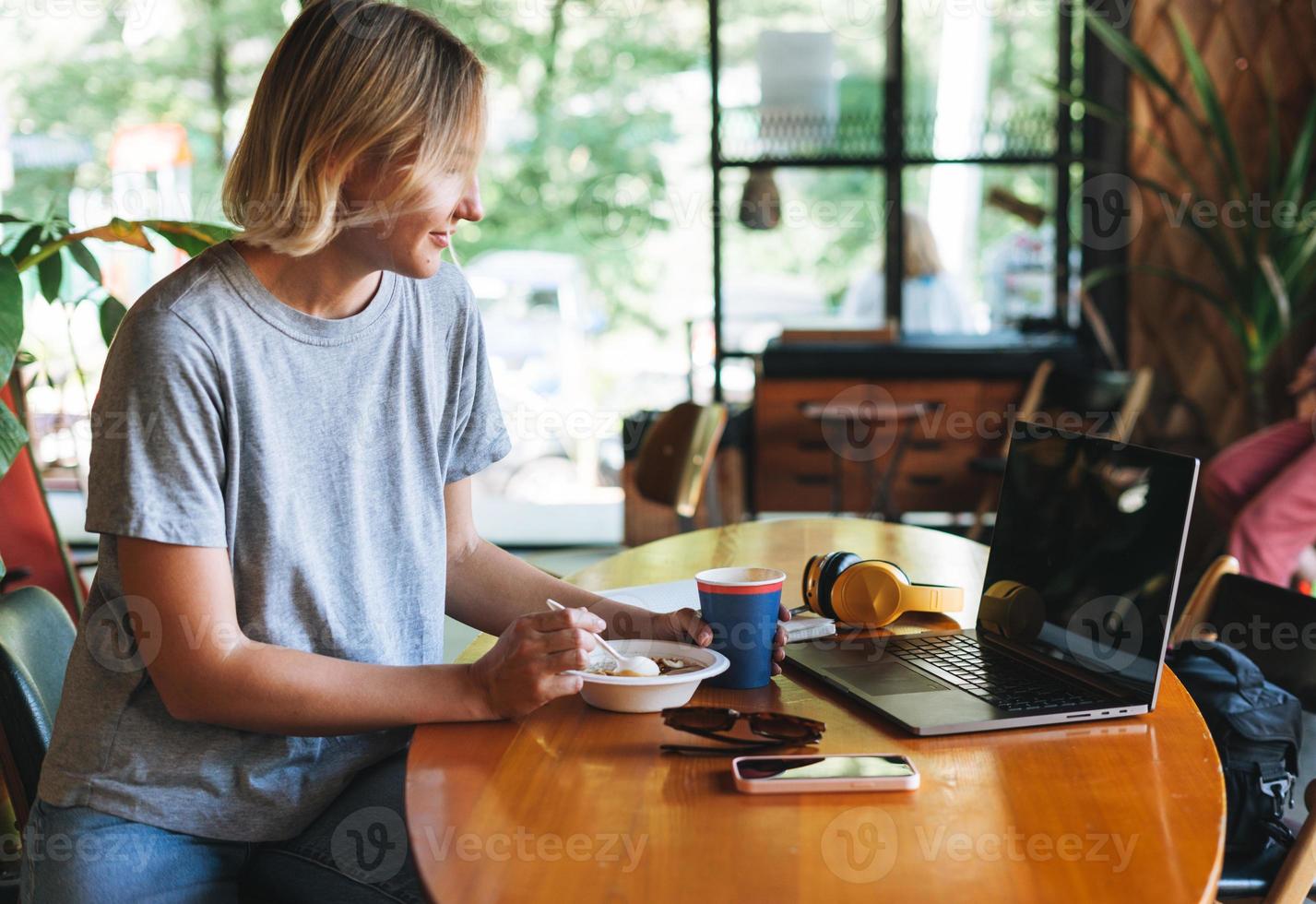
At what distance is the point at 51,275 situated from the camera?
2146 millimetres

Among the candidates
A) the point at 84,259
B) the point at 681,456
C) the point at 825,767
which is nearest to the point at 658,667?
the point at 825,767

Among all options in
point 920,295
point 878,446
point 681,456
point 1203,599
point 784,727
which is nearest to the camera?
point 784,727

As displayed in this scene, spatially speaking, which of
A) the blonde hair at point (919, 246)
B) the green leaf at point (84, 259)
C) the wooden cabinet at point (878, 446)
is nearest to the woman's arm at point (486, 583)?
the green leaf at point (84, 259)

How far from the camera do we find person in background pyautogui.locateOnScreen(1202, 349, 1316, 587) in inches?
128

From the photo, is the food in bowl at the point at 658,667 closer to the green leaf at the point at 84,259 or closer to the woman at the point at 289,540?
the woman at the point at 289,540

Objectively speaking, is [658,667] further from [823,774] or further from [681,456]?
[681,456]

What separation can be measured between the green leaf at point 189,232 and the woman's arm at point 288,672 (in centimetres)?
102

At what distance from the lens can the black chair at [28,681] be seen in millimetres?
1198

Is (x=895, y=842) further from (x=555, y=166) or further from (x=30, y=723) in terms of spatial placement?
(x=555, y=166)

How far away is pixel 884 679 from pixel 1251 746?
60cm

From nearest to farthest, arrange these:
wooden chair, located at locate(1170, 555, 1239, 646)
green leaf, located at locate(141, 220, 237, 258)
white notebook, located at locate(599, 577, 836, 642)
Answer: white notebook, located at locate(599, 577, 836, 642), wooden chair, located at locate(1170, 555, 1239, 646), green leaf, located at locate(141, 220, 237, 258)

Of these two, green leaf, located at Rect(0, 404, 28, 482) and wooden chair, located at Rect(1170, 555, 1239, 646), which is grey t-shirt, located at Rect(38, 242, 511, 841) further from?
wooden chair, located at Rect(1170, 555, 1239, 646)

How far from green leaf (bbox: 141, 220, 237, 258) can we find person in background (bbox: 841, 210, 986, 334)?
3.36m

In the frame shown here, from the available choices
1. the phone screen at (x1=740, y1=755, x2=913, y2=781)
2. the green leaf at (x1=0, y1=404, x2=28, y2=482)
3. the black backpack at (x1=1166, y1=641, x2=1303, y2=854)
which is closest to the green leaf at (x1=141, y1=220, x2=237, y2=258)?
the green leaf at (x1=0, y1=404, x2=28, y2=482)
